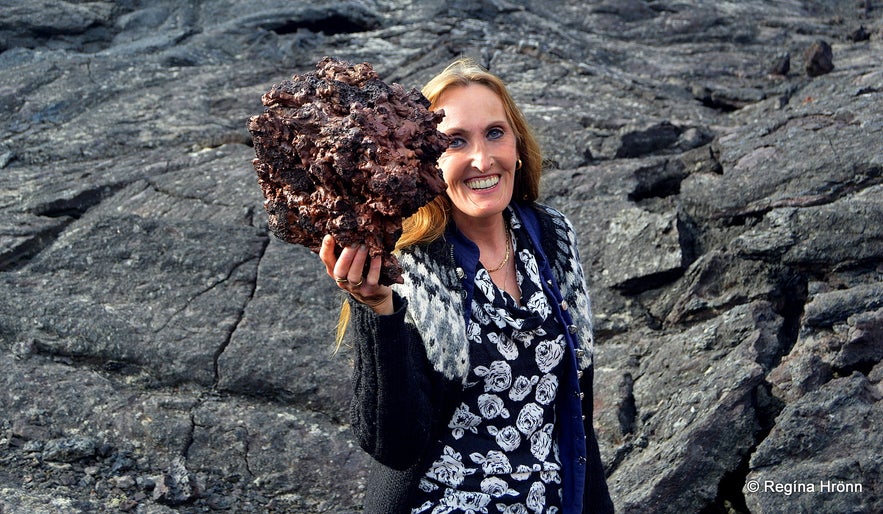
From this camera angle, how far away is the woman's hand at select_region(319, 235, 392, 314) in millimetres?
2199

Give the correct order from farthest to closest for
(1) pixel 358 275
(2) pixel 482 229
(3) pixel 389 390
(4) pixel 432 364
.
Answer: (2) pixel 482 229 < (4) pixel 432 364 < (3) pixel 389 390 < (1) pixel 358 275

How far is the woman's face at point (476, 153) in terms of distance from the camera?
270 cm

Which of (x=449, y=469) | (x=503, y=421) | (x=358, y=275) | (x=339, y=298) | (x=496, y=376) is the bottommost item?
(x=449, y=469)

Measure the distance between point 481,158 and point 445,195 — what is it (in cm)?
16

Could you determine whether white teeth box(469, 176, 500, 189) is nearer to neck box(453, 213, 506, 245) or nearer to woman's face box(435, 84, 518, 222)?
woman's face box(435, 84, 518, 222)

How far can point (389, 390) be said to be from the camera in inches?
92.8

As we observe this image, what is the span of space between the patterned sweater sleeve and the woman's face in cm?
43

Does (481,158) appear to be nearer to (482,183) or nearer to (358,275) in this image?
(482,183)

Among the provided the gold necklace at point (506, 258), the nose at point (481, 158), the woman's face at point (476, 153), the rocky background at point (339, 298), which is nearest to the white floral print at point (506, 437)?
the gold necklace at point (506, 258)

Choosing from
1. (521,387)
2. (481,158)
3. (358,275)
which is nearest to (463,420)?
(521,387)

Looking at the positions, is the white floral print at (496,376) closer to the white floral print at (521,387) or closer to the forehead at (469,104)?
the white floral print at (521,387)

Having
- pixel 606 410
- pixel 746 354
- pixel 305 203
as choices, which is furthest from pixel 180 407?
pixel 746 354

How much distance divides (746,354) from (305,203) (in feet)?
7.80

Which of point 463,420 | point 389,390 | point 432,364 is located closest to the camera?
point 389,390
